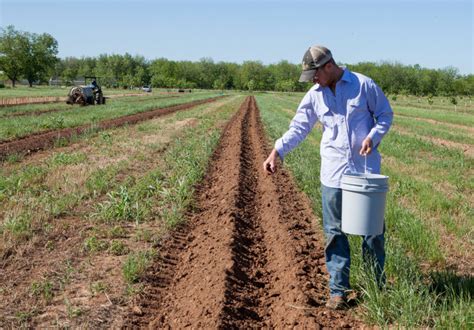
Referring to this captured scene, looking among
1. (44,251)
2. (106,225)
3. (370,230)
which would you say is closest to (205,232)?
(106,225)

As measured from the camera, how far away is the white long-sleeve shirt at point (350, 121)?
3.75m

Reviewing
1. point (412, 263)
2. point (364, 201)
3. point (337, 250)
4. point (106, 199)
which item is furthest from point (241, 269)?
point (106, 199)

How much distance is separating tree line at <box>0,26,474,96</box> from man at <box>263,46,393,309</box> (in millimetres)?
92375

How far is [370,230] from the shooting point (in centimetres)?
360

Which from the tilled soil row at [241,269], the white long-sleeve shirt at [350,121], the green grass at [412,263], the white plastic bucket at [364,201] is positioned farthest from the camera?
the tilled soil row at [241,269]

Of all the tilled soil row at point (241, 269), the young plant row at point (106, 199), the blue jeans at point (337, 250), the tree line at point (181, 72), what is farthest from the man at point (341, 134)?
the tree line at point (181, 72)

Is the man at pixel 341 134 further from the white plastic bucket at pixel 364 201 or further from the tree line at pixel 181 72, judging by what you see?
the tree line at pixel 181 72

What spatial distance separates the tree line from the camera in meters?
92.9

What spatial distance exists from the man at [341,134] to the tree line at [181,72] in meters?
92.4

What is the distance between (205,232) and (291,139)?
95.4 inches

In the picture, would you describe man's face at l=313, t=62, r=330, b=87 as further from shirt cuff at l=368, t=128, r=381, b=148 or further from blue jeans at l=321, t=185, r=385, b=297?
blue jeans at l=321, t=185, r=385, b=297

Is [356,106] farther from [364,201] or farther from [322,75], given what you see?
[364,201]

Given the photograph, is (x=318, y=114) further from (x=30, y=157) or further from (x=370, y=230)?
(x=30, y=157)

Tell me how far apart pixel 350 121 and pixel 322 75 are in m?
0.44
